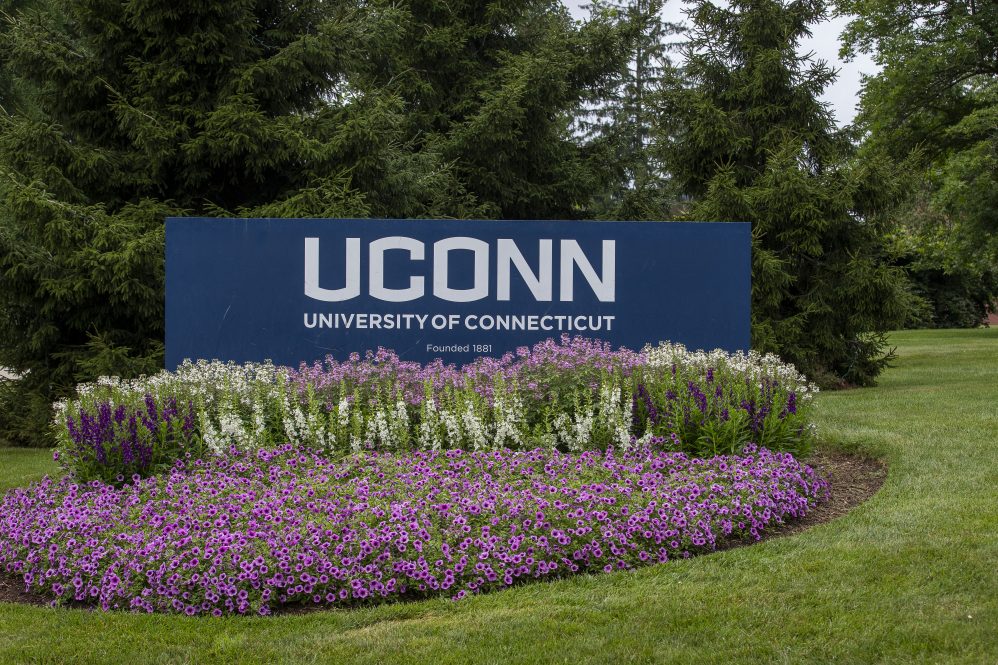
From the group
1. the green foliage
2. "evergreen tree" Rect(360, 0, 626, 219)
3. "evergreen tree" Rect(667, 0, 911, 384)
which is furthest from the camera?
the green foliage

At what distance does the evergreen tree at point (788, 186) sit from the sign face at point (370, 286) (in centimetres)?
690

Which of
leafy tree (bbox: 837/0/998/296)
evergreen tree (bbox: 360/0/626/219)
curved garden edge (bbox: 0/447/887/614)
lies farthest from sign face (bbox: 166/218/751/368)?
leafy tree (bbox: 837/0/998/296)

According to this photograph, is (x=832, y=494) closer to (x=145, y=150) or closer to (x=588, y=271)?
(x=588, y=271)

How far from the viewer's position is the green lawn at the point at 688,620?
→ 3.83 meters

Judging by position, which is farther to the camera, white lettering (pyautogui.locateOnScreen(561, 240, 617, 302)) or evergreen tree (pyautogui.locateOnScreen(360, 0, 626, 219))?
evergreen tree (pyautogui.locateOnScreen(360, 0, 626, 219))

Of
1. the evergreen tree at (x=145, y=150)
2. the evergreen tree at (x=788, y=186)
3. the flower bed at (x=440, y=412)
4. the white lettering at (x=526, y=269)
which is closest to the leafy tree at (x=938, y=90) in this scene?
the evergreen tree at (x=788, y=186)

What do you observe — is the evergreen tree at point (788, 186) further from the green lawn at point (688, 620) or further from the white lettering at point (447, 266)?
the green lawn at point (688, 620)

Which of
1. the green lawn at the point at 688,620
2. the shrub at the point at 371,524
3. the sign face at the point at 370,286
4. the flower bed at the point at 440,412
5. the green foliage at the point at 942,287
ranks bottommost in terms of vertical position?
the green lawn at the point at 688,620

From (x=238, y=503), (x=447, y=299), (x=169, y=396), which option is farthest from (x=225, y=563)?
(x=447, y=299)

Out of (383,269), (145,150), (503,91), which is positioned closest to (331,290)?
(383,269)

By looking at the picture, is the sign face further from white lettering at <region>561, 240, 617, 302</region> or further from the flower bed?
the flower bed

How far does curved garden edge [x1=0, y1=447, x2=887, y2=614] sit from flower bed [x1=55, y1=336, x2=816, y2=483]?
40cm

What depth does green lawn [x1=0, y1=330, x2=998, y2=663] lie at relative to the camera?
3.83 metres

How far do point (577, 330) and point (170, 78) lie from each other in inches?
258
